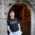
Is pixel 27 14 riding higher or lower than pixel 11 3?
lower

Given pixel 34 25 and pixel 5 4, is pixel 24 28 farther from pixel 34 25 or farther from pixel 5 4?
pixel 5 4

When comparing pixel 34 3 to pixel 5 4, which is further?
pixel 34 3

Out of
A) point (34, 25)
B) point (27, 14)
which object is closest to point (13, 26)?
point (34, 25)

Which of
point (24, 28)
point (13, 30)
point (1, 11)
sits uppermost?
point (1, 11)

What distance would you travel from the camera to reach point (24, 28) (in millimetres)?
8156

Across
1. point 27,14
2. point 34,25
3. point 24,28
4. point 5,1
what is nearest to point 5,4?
point 5,1

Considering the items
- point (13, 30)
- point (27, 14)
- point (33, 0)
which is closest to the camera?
point (13, 30)

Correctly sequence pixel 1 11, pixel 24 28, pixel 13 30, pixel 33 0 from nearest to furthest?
pixel 13 30, pixel 1 11, pixel 33 0, pixel 24 28

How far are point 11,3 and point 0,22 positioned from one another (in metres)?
0.94

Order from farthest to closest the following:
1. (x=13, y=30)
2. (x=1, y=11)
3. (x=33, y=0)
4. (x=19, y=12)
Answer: (x=19, y=12), (x=33, y=0), (x=1, y=11), (x=13, y=30)

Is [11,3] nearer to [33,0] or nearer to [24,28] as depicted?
[33,0]

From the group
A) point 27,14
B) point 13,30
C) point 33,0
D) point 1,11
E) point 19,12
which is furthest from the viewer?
point 19,12

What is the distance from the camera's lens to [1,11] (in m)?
5.83

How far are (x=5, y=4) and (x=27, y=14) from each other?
14.1 ft
